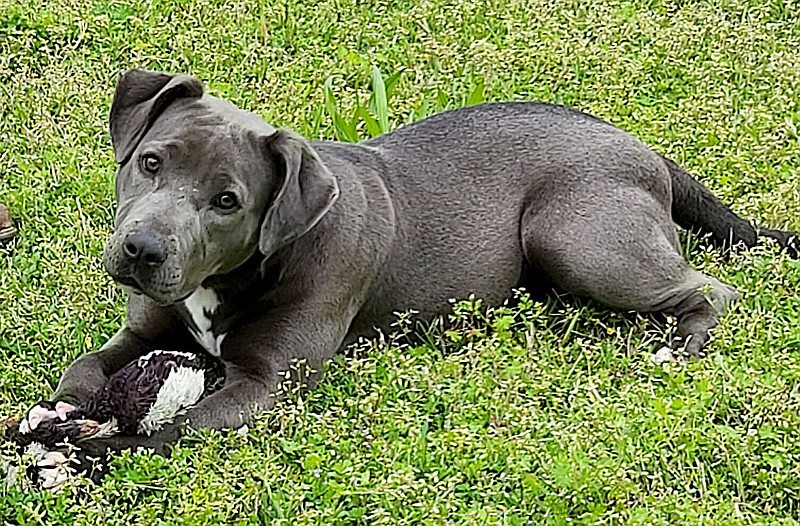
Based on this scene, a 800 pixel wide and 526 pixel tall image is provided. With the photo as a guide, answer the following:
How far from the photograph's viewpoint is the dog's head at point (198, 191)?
13.4 ft

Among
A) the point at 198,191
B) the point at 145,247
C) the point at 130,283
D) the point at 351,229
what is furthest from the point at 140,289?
the point at 351,229

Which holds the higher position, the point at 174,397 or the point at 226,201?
the point at 226,201

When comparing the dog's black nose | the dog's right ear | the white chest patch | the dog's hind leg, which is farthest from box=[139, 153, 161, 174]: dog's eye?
the dog's hind leg

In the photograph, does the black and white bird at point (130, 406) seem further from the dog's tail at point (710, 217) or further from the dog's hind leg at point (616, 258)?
the dog's tail at point (710, 217)


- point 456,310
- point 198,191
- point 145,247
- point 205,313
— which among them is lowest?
point 456,310

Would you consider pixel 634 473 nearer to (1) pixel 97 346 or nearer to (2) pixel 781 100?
(1) pixel 97 346

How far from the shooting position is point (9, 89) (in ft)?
22.2

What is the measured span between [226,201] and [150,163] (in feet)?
0.82

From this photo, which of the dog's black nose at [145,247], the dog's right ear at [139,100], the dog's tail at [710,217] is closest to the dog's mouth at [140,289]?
the dog's black nose at [145,247]

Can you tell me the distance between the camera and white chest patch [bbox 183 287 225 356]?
4.55 metres

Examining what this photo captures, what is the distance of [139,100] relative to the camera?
4531 mm

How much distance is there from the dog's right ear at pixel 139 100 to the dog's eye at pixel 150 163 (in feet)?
0.46

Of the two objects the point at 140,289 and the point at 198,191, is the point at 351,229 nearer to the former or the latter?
the point at 198,191

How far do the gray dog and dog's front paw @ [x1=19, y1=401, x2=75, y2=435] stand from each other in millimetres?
14
